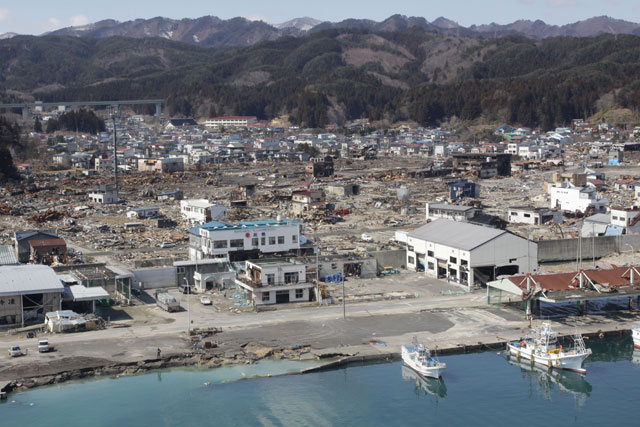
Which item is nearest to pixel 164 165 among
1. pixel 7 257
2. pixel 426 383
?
pixel 7 257

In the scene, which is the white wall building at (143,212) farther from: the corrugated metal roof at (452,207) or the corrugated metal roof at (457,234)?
the corrugated metal roof at (457,234)

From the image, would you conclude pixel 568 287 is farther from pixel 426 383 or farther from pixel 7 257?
pixel 7 257

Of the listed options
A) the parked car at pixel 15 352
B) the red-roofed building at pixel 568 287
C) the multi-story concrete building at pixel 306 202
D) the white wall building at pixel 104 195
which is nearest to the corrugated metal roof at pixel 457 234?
the red-roofed building at pixel 568 287

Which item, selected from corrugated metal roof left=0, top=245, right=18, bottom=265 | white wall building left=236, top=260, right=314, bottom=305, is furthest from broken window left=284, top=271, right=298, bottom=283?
corrugated metal roof left=0, top=245, right=18, bottom=265

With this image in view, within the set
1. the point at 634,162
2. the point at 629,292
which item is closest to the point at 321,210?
the point at 629,292

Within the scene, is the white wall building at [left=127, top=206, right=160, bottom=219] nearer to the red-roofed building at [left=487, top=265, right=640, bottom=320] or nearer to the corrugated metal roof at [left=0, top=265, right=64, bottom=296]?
the corrugated metal roof at [left=0, top=265, right=64, bottom=296]

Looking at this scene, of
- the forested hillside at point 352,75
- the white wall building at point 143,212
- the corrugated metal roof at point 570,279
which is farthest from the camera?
the forested hillside at point 352,75

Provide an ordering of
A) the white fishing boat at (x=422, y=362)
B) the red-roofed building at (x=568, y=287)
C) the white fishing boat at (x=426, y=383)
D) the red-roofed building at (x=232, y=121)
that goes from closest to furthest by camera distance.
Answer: the white fishing boat at (x=426, y=383), the white fishing boat at (x=422, y=362), the red-roofed building at (x=568, y=287), the red-roofed building at (x=232, y=121)
